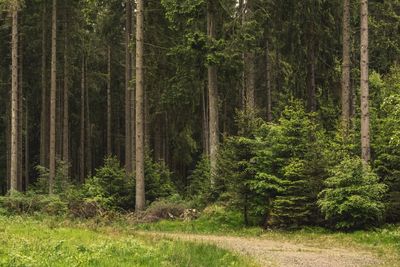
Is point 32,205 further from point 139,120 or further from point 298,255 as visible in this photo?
point 298,255

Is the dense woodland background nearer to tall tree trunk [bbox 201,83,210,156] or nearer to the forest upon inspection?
the forest

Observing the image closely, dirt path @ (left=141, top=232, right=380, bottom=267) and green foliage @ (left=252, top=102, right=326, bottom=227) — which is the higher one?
green foliage @ (left=252, top=102, right=326, bottom=227)

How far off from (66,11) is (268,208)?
66.5 feet

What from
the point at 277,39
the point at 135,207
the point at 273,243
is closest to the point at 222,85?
the point at 277,39

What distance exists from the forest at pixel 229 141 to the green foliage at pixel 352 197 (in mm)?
49

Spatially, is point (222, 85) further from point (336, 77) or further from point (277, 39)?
point (336, 77)

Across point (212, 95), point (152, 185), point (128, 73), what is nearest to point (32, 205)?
point (152, 185)

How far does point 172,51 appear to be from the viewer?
23750mm

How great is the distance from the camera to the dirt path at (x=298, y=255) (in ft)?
37.6

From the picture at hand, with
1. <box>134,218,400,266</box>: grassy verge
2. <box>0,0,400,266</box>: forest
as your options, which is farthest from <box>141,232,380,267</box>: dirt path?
<box>134,218,400,266</box>: grassy verge

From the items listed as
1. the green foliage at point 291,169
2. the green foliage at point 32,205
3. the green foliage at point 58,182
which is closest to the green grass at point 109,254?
the green foliage at point 291,169

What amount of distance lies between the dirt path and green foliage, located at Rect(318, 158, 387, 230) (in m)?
2.54

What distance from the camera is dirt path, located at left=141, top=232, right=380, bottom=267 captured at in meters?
11.5

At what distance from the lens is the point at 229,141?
18859 millimetres
